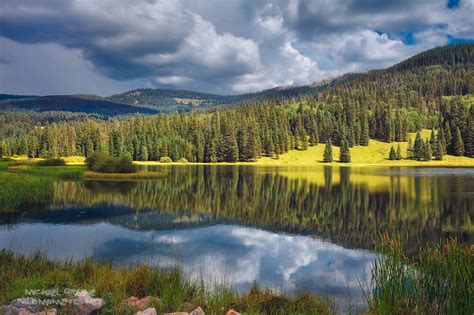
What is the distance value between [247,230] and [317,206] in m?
12.4

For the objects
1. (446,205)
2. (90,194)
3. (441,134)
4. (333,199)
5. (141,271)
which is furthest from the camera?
(441,134)

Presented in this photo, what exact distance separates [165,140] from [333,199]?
417 feet

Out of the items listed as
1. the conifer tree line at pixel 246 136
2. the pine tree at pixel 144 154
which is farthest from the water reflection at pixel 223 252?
the pine tree at pixel 144 154

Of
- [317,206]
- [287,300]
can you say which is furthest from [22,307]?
[317,206]

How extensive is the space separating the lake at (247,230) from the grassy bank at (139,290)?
2.93 m

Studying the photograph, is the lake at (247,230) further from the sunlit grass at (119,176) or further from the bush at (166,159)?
the bush at (166,159)

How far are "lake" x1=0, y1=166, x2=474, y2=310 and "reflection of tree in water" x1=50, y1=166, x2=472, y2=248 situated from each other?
0.10m

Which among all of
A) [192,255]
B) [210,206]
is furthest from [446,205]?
[192,255]

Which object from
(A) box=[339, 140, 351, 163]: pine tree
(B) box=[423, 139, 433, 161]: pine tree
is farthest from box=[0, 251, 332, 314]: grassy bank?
(B) box=[423, 139, 433, 161]: pine tree

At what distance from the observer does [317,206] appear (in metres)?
37.9

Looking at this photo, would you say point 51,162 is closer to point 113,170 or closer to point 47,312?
point 113,170

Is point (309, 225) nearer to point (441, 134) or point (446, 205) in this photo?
point (446, 205)

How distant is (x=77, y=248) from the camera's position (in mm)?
21234

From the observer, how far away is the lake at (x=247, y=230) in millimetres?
17719
